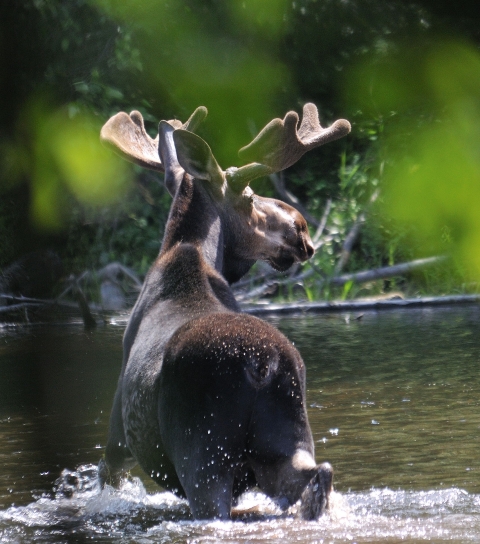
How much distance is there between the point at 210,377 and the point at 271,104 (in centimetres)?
798

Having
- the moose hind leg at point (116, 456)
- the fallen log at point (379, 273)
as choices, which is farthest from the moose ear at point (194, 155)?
the fallen log at point (379, 273)

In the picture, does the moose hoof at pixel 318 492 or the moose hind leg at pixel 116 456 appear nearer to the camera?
the moose hoof at pixel 318 492

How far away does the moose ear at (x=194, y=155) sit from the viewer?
13.7 feet

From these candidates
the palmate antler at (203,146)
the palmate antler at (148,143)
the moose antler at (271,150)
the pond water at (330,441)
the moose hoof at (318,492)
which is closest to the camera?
the moose hoof at (318,492)

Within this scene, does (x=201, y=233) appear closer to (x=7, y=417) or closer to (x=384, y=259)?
(x=7, y=417)

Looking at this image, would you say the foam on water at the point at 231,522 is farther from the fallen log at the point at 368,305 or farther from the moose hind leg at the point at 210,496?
the fallen log at the point at 368,305

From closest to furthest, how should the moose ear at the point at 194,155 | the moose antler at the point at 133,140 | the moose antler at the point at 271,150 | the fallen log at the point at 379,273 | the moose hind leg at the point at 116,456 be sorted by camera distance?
the moose hind leg at the point at 116,456, the moose ear at the point at 194,155, the moose antler at the point at 271,150, the moose antler at the point at 133,140, the fallen log at the point at 379,273

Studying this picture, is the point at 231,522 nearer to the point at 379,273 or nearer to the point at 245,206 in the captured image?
the point at 245,206

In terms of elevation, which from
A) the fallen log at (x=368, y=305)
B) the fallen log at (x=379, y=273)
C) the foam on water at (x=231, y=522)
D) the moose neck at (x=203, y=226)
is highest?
the moose neck at (x=203, y=226)

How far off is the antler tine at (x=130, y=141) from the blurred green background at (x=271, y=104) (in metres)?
0.52

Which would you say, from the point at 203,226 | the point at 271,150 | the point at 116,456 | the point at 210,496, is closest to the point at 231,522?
the point at 210,496

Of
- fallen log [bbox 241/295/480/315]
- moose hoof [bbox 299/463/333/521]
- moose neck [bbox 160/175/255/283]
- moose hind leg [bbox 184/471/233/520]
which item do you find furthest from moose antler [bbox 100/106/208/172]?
fallen log [bbox 241/295/480/315]

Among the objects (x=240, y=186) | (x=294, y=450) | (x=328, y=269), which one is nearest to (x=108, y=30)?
(x=328, y=269)

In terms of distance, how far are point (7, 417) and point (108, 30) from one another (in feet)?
14.4
